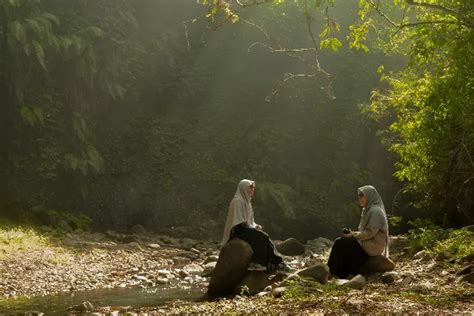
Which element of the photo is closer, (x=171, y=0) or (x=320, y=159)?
(x=320, y=159)

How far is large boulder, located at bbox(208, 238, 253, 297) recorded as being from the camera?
353 inches

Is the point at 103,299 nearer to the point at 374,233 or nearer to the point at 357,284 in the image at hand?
the point at 357,284

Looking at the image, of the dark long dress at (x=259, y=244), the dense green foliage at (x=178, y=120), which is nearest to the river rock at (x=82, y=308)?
the dark long dress at (x=259, y=244)

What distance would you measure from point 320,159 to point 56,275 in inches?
613

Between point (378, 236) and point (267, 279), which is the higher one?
point (378, 236)

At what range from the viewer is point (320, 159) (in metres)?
24.3

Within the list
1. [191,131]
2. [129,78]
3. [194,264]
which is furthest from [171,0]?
[194,264]

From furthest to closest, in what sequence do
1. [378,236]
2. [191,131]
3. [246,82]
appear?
[246,82] → [191,131] → [378,236]

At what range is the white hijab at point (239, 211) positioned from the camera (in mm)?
9469

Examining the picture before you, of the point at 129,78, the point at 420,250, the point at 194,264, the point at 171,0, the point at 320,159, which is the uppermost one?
the point at 171,0

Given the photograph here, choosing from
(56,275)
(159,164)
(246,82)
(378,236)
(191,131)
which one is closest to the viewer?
(378,236)

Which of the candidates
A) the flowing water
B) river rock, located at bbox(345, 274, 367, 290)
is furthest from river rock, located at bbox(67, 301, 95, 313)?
river rock, located at bbox(345, 274, 367, 290)

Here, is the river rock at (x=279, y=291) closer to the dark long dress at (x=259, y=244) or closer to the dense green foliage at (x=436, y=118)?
the dark long dress at (x=259, y=244)

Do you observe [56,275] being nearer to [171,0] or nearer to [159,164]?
[159,164]
